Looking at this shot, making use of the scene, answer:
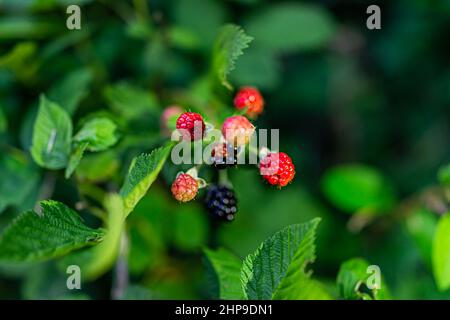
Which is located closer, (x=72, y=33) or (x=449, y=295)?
(x=449, y=295)

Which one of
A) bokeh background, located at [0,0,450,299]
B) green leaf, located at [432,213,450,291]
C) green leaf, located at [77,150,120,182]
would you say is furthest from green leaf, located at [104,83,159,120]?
green leaf, located at [432,213,450,291]

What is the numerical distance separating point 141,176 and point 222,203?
24 cm

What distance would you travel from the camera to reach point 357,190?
2029mm

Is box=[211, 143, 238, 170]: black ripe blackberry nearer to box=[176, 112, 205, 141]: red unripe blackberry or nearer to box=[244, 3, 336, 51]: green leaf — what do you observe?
box=[176, 112, 205, 141]: red unripe blackberry

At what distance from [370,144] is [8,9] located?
1.67 m

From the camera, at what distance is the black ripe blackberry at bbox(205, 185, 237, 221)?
1.22 metres

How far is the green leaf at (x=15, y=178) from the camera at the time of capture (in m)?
1.49

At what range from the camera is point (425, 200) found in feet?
6.17

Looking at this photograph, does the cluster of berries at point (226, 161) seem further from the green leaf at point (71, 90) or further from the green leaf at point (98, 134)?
the green leaf at point (71, 90)

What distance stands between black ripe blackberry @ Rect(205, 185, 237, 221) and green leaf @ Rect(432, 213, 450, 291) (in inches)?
25.4

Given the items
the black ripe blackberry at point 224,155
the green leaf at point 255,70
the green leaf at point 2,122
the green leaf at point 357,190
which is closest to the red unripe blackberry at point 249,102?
the black ripe blackberry at point 224,155

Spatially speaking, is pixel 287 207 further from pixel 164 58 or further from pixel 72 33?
pixel 72 33

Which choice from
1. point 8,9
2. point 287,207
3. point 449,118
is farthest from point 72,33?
point 449,118

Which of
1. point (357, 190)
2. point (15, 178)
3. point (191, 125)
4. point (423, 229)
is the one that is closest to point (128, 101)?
point (15, 178)
